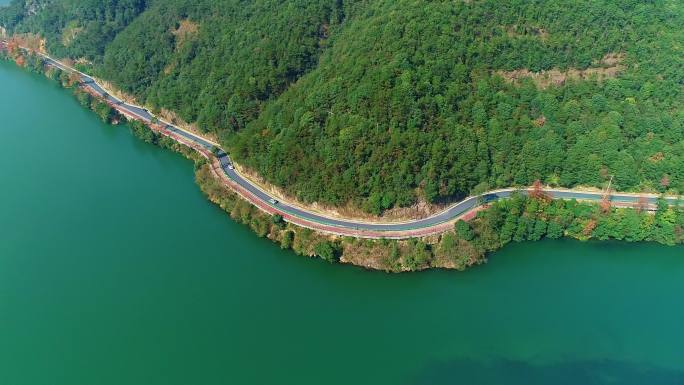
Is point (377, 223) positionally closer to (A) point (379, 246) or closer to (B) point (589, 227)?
(A) point (379, 246)

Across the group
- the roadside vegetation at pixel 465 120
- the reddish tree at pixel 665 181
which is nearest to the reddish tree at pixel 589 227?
the roadside vegetation at pixel 465 120

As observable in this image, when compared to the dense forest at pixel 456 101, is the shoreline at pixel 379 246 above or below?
below

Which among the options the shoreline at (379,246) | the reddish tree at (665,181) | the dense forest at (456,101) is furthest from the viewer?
the reddish tree at (665,181)

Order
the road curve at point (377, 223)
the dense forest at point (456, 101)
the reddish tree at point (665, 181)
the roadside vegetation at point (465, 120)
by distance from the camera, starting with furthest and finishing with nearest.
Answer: the reddish tree at point (665, 181) → the dense forest at point (456, 101) → the roadside vegetation at point (465, 120) → the road curve at point (377, 223)

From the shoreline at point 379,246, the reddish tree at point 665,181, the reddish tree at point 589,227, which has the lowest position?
the shoreline at point 379,246

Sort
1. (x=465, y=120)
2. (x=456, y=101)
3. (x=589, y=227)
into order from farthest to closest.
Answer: (x=456, y=101) → (x=465, y=120) → (x=589, y=227)

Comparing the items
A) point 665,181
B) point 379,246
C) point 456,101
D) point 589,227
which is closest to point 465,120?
point 456,101

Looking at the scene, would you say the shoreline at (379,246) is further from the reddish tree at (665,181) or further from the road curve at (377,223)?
the reddish tree at (665,181)

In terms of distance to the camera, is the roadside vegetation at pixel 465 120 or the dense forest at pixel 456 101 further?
the dense forest at pixel 456 101

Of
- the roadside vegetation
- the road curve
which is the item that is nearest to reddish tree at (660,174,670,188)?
the roadside vegetation
